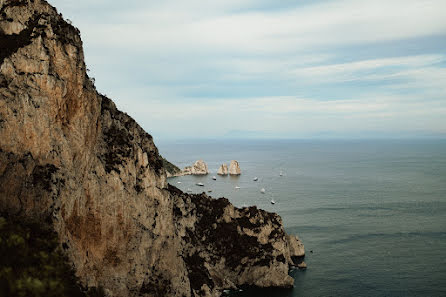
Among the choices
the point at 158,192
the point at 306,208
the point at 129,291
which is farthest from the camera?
the point at 306,208

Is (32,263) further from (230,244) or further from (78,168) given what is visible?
(230,244)

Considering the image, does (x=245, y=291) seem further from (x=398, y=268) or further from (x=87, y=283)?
(x=87, y=283)

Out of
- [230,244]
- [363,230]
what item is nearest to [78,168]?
[230,244]

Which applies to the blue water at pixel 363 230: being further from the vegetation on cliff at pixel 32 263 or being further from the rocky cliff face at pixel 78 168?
the vegetation on cliff at pixel 32 263

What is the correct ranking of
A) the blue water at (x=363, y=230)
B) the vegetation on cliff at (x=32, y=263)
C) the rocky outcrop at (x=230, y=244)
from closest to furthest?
the vegetation on cliff at (x=32, y=263) → the rocky outcrop at (x=230, y=244) → the blue water at (x=363, y=230)

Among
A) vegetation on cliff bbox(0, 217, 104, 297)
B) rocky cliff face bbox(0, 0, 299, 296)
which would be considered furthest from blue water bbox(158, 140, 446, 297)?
A: vegetation on cliff bbox(0, 217, 104, 297)

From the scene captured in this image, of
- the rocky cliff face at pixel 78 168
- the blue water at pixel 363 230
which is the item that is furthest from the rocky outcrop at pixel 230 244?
the rocky cliff face at pixel 78 168

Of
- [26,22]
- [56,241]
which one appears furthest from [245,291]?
[26,22]
